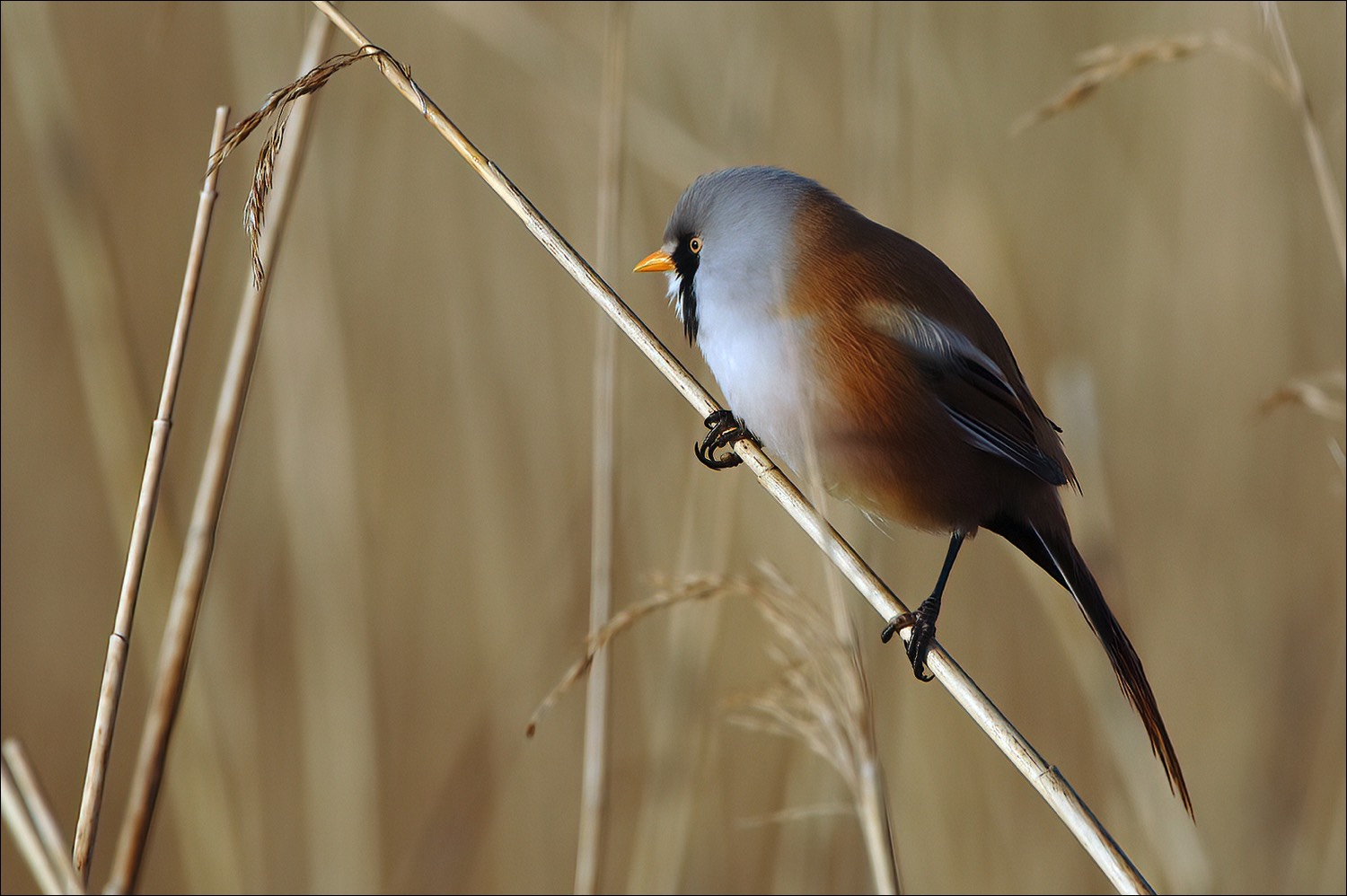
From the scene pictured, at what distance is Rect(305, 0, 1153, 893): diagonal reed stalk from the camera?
1157 mm

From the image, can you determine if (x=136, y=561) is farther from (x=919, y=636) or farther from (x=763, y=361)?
(x=919, y=636)

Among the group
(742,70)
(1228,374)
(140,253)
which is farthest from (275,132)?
(1228,374)

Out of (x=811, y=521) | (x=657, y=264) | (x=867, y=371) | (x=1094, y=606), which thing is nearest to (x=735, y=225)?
(x=657, y=264)

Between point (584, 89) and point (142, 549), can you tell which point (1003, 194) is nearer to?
point (584, 89)

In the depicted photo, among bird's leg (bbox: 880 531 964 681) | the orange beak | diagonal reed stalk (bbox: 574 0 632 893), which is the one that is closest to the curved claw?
bird's leg (bbox: 880 531 964 681)

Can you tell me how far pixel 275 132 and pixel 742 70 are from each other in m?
1.34

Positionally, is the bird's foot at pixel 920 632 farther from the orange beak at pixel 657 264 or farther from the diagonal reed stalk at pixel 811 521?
the orange beak at pixel 657 264

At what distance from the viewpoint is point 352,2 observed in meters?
3.18

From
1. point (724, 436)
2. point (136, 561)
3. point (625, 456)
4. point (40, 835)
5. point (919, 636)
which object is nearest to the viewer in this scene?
point (40, 835)

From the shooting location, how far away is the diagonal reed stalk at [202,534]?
110 centimetres

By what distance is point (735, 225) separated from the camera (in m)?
1.77

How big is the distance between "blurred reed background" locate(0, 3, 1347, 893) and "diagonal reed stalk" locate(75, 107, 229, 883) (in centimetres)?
84

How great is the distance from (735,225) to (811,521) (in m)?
0.56

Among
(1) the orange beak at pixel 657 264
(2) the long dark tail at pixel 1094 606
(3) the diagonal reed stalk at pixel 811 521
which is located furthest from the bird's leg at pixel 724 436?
(2) the long dark tail at pixel 1094 606
